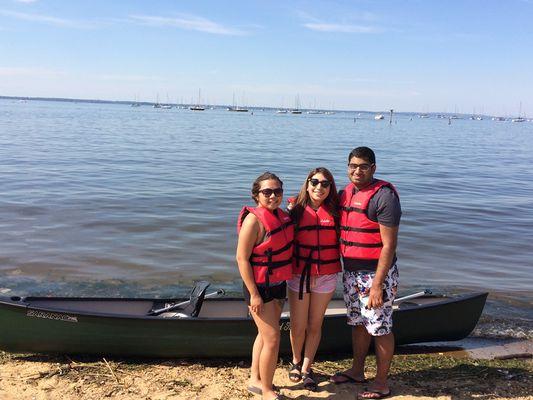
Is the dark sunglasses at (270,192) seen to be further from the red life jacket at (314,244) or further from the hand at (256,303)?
the hand at (256,303)

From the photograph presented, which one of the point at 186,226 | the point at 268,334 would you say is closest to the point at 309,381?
the point at 268,334

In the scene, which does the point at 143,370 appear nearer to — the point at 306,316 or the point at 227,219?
the point at 306,316

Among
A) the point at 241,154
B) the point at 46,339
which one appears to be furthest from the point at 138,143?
the point at 46,339

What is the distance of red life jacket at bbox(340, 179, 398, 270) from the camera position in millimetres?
4211

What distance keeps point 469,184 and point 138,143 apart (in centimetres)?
2422

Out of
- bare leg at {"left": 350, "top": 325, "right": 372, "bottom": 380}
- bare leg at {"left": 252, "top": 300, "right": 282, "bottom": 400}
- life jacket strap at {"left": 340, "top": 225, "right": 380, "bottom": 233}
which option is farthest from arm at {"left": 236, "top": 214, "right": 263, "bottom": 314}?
bare leg at {"left": 350, "top": 325, "right": 372, "bottom": 380}

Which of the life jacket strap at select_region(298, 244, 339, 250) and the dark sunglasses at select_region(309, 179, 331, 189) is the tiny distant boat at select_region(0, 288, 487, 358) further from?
the dark sunglasses at select_region(309, 179, 331, 189)

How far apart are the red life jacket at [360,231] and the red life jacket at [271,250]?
529 millimetres

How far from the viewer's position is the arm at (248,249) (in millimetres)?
3967

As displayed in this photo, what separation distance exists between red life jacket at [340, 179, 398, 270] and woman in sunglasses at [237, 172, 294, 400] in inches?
18.8

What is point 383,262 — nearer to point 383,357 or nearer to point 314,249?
point 314,249

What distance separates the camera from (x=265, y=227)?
13.2 ft

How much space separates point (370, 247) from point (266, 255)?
0.88 meters

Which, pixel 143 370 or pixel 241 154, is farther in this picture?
pixel 241 154
